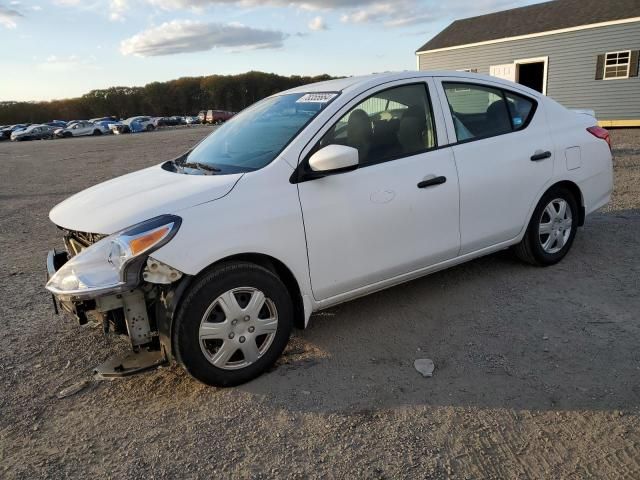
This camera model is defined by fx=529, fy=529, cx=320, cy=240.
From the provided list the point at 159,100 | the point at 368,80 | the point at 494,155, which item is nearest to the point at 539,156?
the point at 494,155

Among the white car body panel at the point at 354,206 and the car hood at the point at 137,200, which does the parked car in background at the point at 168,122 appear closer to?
the car hood at the point at 137,200

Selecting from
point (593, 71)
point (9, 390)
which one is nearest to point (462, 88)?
point (9, 390)

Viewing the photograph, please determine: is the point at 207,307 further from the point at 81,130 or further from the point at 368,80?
the point at 81,130

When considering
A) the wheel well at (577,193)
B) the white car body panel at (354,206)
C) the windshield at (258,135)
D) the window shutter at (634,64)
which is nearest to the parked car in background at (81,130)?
the window shutter at (634,64)

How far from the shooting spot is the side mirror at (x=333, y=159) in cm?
325

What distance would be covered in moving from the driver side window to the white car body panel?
70 mm

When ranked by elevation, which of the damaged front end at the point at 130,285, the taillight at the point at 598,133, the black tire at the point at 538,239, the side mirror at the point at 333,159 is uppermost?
the side mirror at the point at 333,159

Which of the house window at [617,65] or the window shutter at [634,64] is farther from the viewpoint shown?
the house window at [617,65]

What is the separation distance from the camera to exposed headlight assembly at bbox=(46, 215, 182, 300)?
2.84m

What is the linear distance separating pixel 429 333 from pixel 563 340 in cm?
88

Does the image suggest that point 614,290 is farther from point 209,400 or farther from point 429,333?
point 209,400

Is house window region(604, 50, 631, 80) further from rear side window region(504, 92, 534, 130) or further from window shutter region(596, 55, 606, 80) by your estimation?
rear side window region(504, 92, 534, 130)

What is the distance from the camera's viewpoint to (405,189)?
3686 mm

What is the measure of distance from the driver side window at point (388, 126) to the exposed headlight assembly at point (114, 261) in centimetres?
120
